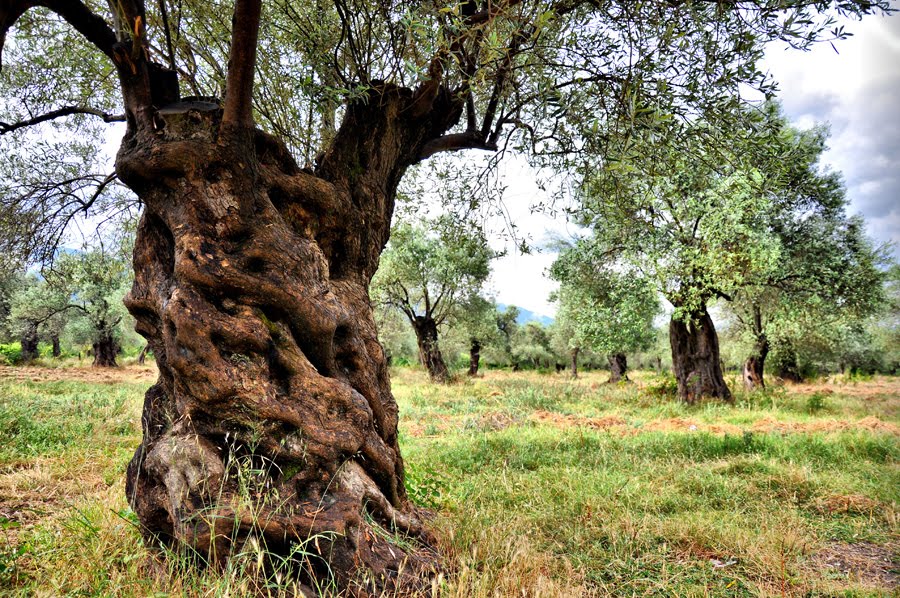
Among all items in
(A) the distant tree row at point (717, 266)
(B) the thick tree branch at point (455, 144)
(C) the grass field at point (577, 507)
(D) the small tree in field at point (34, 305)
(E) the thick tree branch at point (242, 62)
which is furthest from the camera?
(D) the small tree in field at point (34, 305)

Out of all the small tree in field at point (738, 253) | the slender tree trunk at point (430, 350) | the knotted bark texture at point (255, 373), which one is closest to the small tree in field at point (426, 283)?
the slender tree trunk at point (430, 350)

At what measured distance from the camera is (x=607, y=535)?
4.24 metres

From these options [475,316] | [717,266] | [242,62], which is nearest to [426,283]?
[475,316]

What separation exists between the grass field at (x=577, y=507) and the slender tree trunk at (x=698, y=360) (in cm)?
394

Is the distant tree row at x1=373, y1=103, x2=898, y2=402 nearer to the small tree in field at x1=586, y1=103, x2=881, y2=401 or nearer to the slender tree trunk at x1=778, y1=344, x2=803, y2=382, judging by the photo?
the small tree in field at x1=586, y1=103, x2=881, y2=401

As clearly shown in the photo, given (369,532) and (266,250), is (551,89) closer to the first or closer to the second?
(266,250)

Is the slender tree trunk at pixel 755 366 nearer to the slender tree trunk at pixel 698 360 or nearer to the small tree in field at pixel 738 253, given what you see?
the small tree in field at pixel 738 253

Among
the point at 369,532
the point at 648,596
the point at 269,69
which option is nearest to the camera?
the point at 369,532

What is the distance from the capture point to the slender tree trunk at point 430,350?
23203 mm

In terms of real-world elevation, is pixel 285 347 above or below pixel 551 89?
below

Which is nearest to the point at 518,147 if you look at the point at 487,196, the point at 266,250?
the point at 487,196

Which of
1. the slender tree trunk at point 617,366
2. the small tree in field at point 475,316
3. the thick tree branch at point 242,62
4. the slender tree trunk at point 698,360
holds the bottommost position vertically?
the slender tree trunk at point 617,366

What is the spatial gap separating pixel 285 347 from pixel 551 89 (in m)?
3.17

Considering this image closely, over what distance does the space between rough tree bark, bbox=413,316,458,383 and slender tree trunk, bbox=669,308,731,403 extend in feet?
38.0
